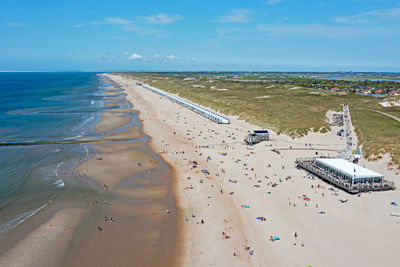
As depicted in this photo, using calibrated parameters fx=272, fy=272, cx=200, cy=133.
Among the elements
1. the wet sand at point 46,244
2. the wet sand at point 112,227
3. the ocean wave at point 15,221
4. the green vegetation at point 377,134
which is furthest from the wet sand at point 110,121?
the green vegetation at point 377,134

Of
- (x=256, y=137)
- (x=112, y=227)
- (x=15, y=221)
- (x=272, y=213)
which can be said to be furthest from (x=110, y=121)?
(x=272, y=213)

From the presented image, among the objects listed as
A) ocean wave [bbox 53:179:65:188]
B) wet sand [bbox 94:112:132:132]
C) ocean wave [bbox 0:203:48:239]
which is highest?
wet sand [bbox 94:112:132:132]

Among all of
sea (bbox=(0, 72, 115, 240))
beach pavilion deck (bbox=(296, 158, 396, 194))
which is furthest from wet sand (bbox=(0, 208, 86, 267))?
beach pavilion deck (bbox=(296, 158, 396, 194))

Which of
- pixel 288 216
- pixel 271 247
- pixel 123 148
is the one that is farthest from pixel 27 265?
pixel 123 148

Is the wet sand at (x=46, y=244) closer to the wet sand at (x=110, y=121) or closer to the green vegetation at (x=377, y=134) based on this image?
the green vegetation at (x=377, y=134)

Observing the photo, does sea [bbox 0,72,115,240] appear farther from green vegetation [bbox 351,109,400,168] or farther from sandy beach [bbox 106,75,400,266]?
green vegetation [bbox 351,109,400,168]

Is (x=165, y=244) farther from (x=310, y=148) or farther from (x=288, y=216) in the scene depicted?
(x=310, y=148)
